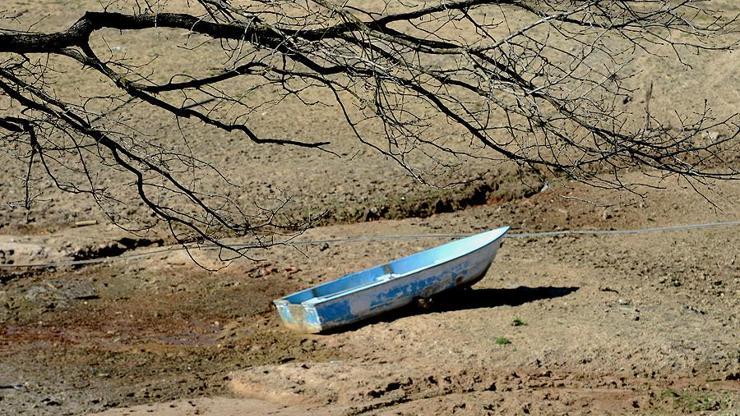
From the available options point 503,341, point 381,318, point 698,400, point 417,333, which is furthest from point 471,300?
point 698,400

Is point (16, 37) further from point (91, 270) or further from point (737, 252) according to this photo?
point (737, 252)

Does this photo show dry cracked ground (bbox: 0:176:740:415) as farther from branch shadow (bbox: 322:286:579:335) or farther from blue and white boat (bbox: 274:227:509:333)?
blue and white boat (bbox: 274:227:509:333)

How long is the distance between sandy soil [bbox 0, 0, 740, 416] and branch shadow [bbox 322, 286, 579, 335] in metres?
0.02

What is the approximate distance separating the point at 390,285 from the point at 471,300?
0.97 meters

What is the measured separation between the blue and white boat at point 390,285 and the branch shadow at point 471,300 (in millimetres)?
72

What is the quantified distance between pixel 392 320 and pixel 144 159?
4.84 metres

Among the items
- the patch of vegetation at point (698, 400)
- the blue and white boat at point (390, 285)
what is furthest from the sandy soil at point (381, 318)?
the blue and white boat at point (390, 285)

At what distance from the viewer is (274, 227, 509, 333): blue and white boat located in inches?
431

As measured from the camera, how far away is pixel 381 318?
11219 mm

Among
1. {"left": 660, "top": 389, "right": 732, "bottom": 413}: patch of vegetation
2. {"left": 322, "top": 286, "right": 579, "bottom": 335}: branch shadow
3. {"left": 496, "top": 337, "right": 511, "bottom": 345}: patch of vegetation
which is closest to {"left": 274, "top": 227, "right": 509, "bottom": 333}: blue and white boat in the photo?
{"left": 322, "top": 286, "right": 579, "bottom": 335}: branch shadow

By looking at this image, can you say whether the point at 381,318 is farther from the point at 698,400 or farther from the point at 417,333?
the point at 698,400

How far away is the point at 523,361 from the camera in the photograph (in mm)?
10055

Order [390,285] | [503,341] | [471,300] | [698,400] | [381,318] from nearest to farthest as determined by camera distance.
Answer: [698,400] → [503,341] → [390,285] → [381,318] → [471,300]

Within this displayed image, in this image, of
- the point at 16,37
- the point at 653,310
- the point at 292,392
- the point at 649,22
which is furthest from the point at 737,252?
the point at 16,37
